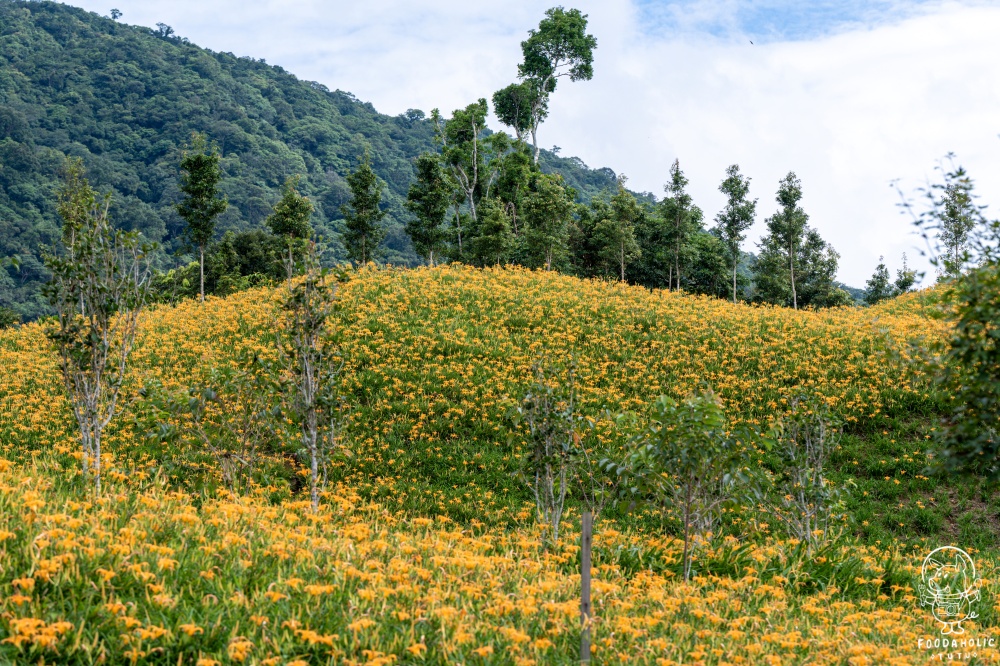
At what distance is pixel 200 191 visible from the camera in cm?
3406

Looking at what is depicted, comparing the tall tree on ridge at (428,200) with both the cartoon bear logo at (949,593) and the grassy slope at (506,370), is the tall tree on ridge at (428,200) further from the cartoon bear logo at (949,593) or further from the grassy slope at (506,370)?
the cartoon bear logo at (949,593)

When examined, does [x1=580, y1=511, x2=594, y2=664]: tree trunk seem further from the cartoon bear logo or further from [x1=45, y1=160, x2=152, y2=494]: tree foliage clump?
[x1=45, y1=160, x2=152, y2=494]: tree foliage clump

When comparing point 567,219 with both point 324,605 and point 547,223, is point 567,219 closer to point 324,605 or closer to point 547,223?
point 547,223

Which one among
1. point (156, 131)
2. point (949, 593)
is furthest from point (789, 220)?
point (156, 131)

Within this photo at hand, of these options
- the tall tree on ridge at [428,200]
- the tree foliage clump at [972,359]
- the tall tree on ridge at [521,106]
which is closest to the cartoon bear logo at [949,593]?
the tree foliage clump at [972,359]

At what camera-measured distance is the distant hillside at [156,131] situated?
83812 millimetres

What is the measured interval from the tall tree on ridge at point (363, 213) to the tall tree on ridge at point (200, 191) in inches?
337

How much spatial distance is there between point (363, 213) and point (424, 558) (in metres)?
37.7

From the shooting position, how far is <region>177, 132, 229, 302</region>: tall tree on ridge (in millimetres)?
33719

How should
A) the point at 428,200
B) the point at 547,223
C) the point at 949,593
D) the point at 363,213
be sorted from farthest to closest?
1. the point at 428,200
2. the point at 363,213
3. the point at 547,223
4. the point at 949,593

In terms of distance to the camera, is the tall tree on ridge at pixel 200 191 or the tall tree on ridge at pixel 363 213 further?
the tall tree on ridge at pixel 363 213

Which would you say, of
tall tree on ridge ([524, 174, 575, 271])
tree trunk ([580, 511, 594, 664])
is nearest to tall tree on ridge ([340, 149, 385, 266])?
tall tree on ridge ([524, 174, 575, 271])

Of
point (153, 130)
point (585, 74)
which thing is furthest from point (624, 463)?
point (153, 130)

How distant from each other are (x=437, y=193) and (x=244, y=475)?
3323 cm
